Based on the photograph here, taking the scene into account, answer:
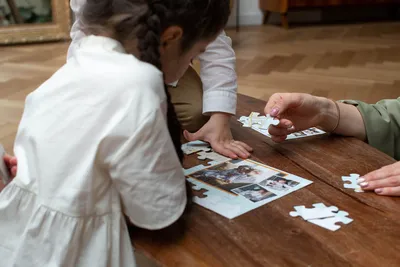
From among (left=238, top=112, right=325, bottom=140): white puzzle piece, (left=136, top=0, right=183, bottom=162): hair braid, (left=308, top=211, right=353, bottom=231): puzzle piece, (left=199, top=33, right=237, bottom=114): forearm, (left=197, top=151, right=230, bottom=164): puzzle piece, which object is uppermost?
(left=136, top=0, right=183, bottom=162): hair braid

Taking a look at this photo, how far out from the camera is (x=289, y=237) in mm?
872

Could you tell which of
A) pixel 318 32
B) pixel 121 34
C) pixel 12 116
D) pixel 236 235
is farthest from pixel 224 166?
pixel 318 32

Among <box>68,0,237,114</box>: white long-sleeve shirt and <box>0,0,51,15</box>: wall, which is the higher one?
<box>68,0,237,114</box>: white long-sleeve shirt

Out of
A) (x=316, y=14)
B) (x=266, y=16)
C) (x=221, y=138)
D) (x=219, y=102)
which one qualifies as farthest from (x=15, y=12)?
(x=221, y=138)

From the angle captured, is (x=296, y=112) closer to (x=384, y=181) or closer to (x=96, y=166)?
(x=384, y=181)

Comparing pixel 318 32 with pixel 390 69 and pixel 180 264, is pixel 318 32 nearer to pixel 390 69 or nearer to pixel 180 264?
pixel 390 69

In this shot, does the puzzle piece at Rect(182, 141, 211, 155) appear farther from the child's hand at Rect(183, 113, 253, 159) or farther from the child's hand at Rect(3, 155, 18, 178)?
the child's hand at Rect(3, 155, 18, 178)

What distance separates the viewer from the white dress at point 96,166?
0.78m

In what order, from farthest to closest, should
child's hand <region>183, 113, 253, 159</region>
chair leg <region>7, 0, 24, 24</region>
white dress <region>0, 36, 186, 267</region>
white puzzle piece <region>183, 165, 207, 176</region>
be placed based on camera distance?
chair leg <region>7, 0, 24, 24</region> → child's hand <region>183, 113, 253, 159</region> → white puzzle piece <region>183, 165, 207, 176</region> → white dress <region>0, 36, 186, 267</region>

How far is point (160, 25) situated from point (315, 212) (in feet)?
1.48

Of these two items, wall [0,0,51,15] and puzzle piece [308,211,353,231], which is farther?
wall [0,0,51,15]

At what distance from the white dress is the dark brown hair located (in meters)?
0.04

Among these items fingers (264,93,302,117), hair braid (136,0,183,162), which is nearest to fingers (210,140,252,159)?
fingers (264,93,302,117)

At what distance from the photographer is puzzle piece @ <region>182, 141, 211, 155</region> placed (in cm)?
126
